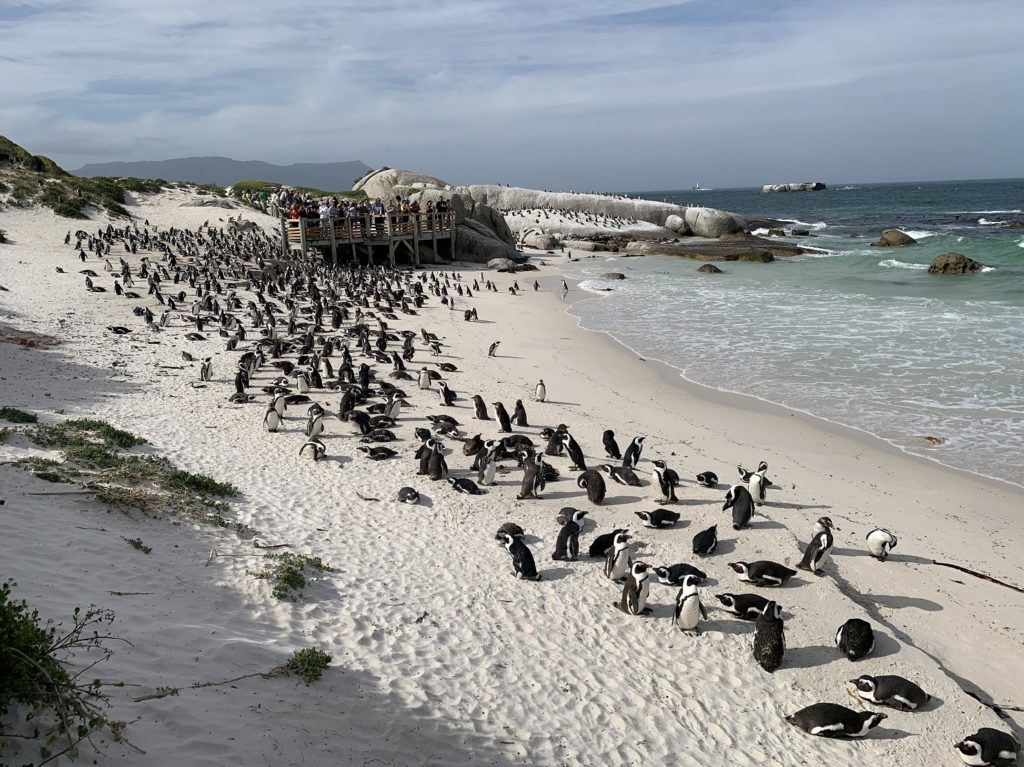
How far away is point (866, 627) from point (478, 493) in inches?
198

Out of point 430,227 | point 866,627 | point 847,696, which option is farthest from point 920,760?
point 430,227

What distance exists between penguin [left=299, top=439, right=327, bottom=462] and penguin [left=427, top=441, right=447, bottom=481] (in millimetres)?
1675

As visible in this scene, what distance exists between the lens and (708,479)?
10562 mm

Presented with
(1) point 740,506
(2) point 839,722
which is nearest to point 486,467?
(1) point 740,506

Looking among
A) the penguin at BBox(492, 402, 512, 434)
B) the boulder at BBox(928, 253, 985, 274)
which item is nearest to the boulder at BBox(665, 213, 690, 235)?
the boulder at BBox(928, 253, 985, 274)

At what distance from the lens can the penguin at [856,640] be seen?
22.4 ft

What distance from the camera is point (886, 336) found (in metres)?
20.8

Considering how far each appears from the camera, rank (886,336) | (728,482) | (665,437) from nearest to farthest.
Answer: (728,482)
(665,437)
(886,336)

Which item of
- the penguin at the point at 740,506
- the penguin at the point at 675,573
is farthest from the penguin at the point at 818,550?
the penguin at the point at 675,573

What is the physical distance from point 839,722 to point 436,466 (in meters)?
6.08

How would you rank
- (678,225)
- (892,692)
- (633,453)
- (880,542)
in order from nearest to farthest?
1. (892,692)
2. (880,542)
3. (633,453)
4. (678,225)

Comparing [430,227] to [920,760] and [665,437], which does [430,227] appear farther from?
[920,760]

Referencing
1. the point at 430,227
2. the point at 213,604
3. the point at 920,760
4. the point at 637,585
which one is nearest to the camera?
the point at 920,760

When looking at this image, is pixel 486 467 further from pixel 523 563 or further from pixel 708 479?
pixel 708 479
